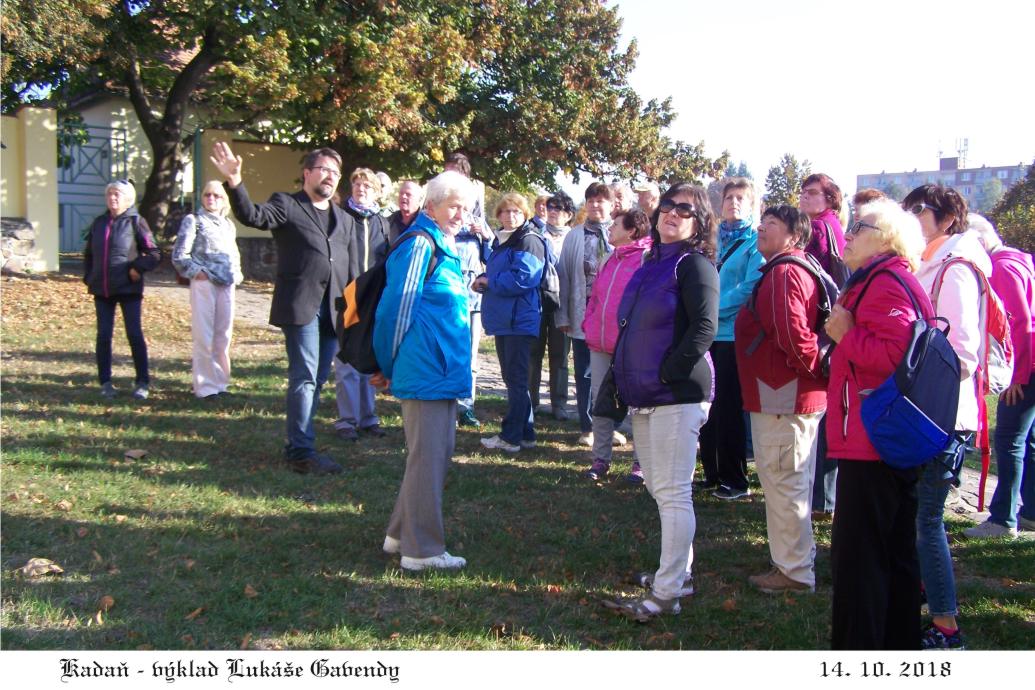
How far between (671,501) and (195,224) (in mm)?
6134

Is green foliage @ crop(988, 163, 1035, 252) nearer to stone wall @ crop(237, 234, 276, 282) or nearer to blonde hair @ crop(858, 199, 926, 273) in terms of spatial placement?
stone wall @ crop(237, 234, 276, 282)

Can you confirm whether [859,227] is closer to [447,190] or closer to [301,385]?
[447,190]

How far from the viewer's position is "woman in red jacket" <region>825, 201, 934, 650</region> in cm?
351

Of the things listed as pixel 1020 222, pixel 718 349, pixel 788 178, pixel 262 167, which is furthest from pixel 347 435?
→ pixel 1020 222

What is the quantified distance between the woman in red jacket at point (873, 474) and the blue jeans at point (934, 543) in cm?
31

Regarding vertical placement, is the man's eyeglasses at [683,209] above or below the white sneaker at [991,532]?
above

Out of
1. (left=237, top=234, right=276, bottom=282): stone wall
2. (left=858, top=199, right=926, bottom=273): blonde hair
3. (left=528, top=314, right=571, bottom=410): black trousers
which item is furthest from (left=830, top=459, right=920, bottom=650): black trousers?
(left=237, top=234, right=276, bottom=282): stone wall

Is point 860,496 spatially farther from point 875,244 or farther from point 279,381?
point 279,381

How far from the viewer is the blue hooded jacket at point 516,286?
7355mm

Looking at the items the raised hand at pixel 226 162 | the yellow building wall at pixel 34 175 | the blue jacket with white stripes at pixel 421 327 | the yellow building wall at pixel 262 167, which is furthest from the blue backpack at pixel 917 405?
the yellow building wall at pixel 262 167

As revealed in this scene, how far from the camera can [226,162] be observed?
521 centimetres

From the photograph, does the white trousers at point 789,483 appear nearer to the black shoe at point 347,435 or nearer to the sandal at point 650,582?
the sandal at point 650,582

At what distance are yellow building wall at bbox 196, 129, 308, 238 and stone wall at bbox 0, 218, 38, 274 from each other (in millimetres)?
4735
